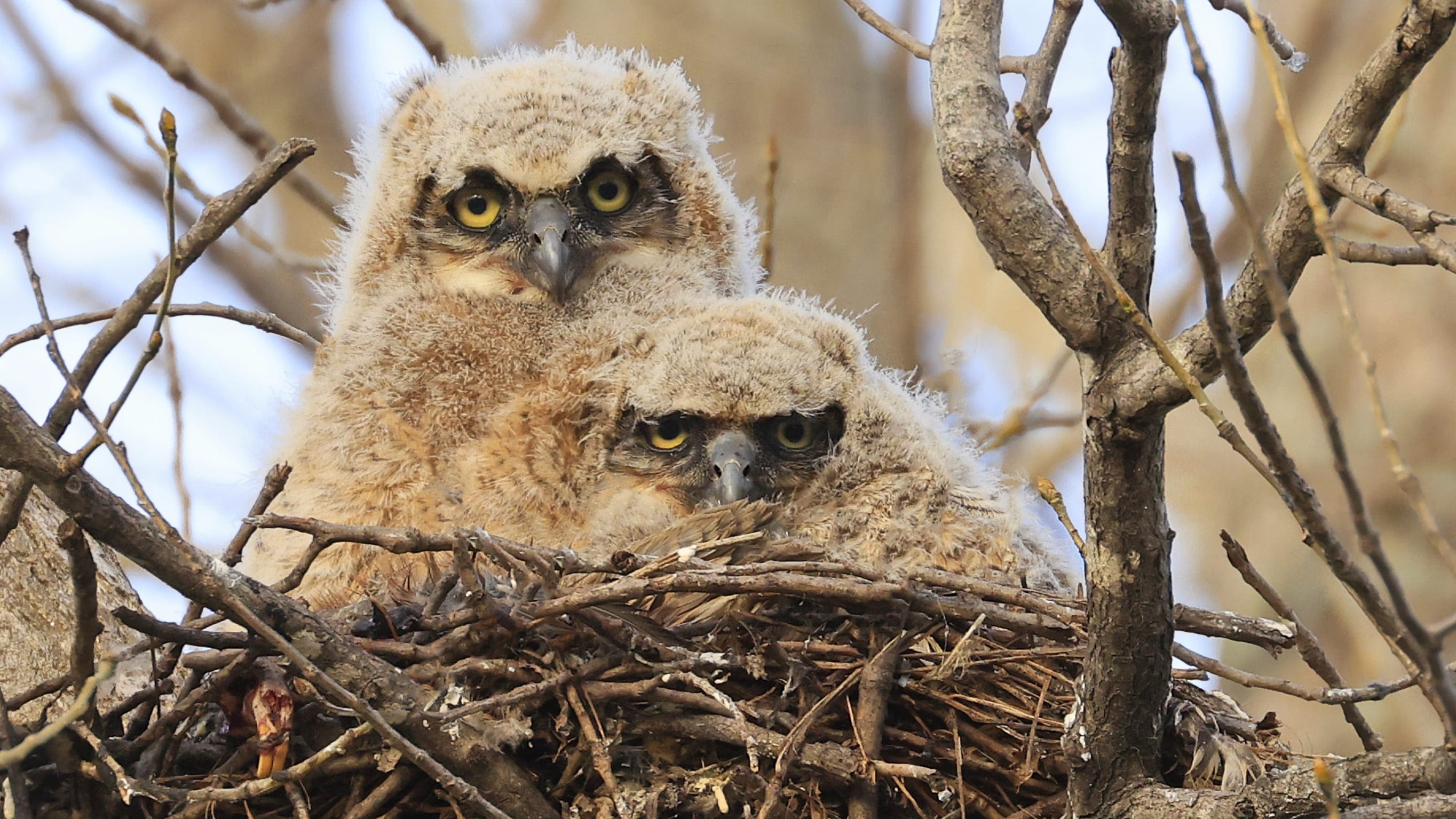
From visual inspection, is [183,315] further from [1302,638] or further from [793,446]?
[1302,638]

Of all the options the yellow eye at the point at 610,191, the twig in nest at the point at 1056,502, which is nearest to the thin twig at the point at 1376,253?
the twig in nest at the point at 1056,502

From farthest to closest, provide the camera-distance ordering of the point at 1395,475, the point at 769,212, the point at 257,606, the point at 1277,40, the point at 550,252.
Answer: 1. the point at 769,212
2. the point at 550,252
3. the point at 1277,40
4. the point at 257,606
5. the point at 1395,475

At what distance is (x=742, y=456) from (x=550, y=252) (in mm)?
880

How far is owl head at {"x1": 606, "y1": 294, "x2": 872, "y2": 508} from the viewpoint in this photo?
3.45 metres

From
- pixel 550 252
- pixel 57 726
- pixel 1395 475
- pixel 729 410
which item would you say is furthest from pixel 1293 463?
pixel 550 252

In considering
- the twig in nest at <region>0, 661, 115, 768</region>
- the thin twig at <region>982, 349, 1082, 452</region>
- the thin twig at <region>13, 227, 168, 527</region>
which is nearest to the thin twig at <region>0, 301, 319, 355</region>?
the thin twig at <region>13, 227, 168, 527</region>

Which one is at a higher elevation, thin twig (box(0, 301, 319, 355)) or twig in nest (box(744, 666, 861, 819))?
thin twig (box(0, 301, 319, 355))

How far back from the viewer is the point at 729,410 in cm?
348

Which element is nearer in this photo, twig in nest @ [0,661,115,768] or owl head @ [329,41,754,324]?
twig in nest @ [0,661,115,768]

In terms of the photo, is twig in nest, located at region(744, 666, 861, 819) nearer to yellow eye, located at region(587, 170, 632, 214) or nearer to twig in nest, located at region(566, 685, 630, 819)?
twig in nest, located at region(566, 685, 630, 819)

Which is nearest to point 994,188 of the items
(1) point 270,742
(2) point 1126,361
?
(2) point 1126,361

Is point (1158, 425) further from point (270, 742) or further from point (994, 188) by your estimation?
point (270, 742)

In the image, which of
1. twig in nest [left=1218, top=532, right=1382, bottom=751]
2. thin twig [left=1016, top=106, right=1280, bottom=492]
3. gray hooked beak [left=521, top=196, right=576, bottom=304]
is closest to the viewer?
thin twig [left=1016, top=106, right=1280, bottom=492]

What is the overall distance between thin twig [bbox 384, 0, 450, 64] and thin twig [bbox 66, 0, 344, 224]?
571 millimetres
